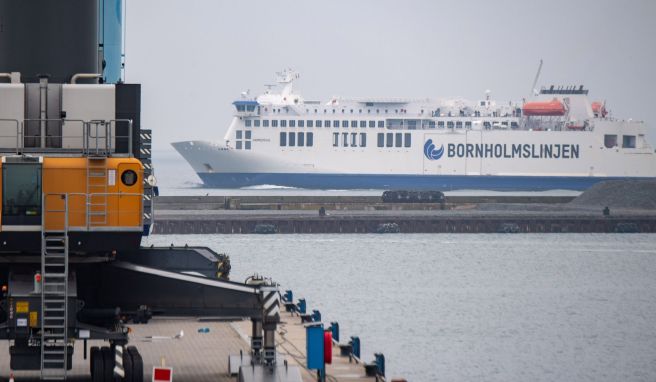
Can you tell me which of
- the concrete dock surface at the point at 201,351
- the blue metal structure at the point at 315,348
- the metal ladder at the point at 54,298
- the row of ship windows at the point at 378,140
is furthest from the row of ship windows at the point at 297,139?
the metal ladder at the point at 54,298

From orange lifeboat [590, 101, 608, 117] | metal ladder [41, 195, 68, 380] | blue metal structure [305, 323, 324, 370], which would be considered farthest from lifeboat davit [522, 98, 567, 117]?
metal ladder [41, 195, 68, 380]

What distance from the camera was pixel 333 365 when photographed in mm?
23547

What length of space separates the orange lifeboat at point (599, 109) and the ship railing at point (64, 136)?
108887 mm

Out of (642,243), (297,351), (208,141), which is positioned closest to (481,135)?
(208,141)

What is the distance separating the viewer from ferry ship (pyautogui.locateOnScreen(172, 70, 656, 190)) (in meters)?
118

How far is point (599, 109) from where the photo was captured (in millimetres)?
125375

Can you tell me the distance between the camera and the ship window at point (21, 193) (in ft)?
58.3

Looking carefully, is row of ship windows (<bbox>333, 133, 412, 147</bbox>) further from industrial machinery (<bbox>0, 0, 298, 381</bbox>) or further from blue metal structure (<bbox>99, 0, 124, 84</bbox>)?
industrial machinery (<bbox>0, 0, 298, 381</bbox>)

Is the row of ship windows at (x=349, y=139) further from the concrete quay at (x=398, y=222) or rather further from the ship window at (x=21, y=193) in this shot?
the ship window at (x=21, y=193)

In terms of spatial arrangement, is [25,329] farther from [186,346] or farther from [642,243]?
[642,243]

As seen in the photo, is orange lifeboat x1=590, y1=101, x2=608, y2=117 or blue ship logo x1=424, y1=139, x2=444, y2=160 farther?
orange lifeboat x1=590, y1=101, x2=608, y2=117

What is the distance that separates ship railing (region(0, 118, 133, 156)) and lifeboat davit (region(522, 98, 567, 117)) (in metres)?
102

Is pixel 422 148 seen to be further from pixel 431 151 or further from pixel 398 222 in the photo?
pixel 398 222

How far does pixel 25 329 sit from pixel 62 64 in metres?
3.34
